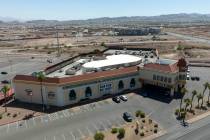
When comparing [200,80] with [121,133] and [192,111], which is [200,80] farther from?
[121,133]

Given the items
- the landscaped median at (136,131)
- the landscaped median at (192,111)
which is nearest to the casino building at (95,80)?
the landscaped median at (192,111)

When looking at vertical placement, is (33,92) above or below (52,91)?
below

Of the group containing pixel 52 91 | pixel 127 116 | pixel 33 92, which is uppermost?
pixel 52 91

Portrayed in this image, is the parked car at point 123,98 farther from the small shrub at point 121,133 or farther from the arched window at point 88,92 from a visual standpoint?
the small shrub at point 121,133

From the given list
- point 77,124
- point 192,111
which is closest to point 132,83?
point 192,111

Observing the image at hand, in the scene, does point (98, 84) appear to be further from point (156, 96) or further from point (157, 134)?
point (157, 134)

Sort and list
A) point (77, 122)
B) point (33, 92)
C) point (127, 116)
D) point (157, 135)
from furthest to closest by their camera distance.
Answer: point (33, 92)
point (127, 116)
point (77, 122)
point (157, 135)

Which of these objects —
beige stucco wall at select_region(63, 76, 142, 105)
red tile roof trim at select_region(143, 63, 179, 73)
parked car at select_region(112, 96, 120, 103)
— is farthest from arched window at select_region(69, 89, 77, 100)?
red tile roof trim at select_region(143, 63, 179, 73)

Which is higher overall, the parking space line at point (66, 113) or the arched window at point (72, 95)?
the arched window at point (72, 95)
